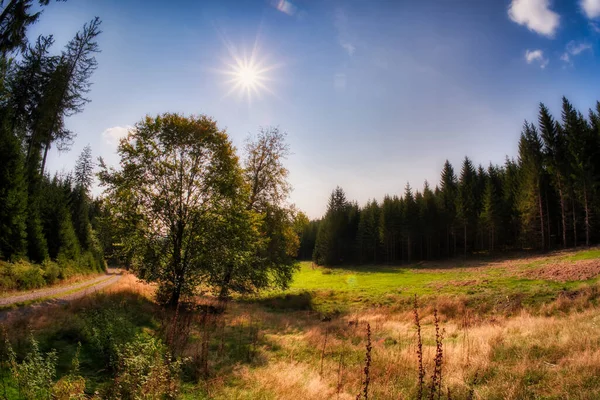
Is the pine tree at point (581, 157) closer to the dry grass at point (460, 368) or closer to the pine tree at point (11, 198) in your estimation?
the dry grass at point (460, 368)

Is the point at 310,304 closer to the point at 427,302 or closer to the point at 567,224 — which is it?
the point at 427,302

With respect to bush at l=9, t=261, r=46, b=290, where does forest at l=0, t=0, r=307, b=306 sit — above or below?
above

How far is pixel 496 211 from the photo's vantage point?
57.2 m

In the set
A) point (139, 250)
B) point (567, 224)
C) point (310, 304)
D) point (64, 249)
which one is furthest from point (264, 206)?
point (567, 224)

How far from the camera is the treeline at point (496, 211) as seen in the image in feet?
147

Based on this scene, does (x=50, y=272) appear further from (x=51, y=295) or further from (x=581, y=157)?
(x=581, y=157)

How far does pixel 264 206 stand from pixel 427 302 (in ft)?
48.9

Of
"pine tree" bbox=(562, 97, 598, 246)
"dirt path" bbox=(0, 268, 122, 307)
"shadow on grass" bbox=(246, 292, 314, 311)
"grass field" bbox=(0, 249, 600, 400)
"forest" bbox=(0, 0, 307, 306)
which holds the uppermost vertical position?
"pine tree" bbox=(562, 97, 598, 246)

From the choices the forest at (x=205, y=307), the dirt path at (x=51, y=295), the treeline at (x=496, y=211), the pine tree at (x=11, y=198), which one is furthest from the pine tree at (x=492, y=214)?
the pine tree at (x=11, y=198)

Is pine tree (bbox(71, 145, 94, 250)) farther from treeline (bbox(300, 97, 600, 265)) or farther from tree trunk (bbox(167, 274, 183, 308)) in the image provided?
treeline (bbox(300, 97, 600, 265))

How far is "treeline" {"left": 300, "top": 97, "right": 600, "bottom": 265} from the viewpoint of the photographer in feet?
147

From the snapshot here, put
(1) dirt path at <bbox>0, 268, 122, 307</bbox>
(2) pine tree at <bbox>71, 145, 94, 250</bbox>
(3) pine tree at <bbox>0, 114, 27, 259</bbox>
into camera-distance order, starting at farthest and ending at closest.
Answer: (2) pine tree at <bbox>71, 145, 94, 250</bbox>
(3) pine tree at <bbox>0, 114, 27, 259</bbox>
(1) dirt path at <bbox>0, 268, 122, 307</bbox>

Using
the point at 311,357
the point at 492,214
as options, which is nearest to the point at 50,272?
the point at 311,357

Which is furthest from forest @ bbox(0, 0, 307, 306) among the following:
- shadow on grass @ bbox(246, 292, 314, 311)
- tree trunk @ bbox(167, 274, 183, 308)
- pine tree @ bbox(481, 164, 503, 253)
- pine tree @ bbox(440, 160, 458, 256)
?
pine tree @ bbox(440, 160, 458, 256)
